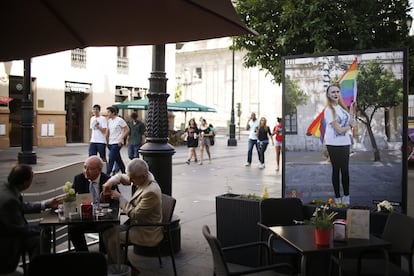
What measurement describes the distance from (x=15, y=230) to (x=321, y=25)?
22.6 ft

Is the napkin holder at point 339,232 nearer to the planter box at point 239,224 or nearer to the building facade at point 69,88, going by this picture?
the planter box at point 239,224

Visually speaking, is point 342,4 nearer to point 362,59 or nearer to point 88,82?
point 362,59

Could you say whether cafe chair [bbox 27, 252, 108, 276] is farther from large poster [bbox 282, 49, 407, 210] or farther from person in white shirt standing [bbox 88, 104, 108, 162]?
person in white shirt standing [bbox 88, 104, 108, 162]

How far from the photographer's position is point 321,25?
887cm

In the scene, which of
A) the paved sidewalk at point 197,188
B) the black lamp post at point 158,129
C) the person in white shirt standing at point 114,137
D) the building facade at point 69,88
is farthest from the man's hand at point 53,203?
the building facade at point 69,88

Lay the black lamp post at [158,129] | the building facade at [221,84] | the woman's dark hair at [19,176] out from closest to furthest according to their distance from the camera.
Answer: the woman's dark hair at [19,176]
the black lamp post at [158,129]
the building facade at [221,84]

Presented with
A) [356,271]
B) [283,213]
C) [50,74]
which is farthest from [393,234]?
[50,74]

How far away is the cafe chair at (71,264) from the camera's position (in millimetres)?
2543

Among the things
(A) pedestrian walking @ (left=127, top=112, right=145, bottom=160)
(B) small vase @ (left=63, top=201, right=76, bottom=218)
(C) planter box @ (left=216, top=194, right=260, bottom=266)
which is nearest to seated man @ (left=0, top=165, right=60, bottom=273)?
(B) small vase @ (left=63, top=201, right=76, bottom=218)

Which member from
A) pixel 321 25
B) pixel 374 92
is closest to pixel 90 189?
pixel 374 92

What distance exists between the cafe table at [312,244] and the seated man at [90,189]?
1952 mm

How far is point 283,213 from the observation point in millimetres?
4961

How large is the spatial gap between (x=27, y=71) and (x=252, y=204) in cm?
1100

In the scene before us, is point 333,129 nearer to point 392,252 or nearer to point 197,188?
point 392,252
